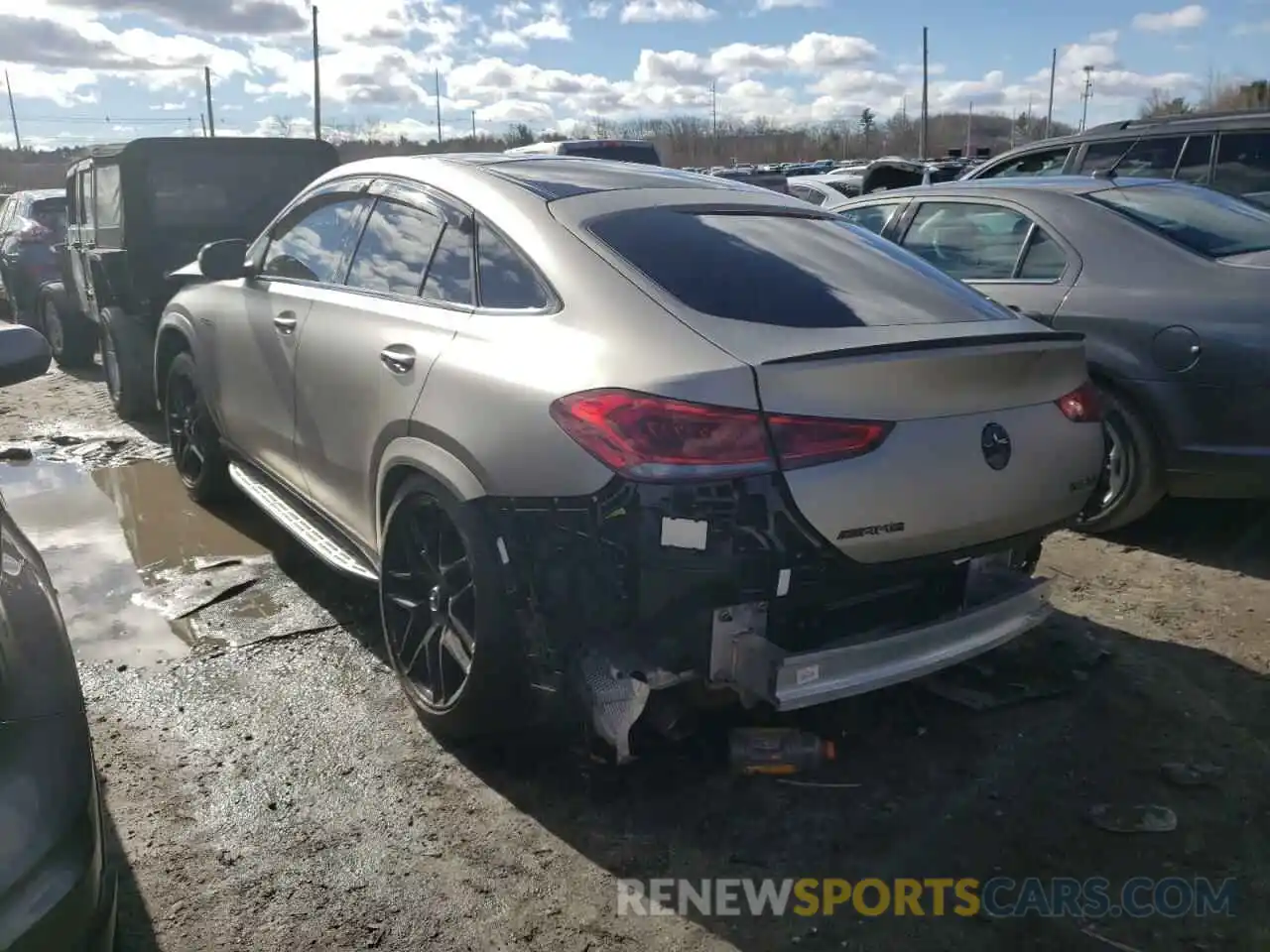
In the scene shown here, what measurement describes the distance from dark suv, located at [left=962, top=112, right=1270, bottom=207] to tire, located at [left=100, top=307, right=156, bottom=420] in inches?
233

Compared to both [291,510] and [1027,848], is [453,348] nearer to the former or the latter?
[291,510]

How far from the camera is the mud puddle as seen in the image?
4.12 meters

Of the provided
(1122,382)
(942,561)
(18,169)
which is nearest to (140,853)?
(942,561)

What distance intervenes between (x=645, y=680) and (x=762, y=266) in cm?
121

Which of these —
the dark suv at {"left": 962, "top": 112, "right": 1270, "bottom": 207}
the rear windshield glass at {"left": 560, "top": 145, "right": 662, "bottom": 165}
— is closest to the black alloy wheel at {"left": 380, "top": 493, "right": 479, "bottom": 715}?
the dark suv at {"left": 962, "top": 112, "right": 1270, "bottom": 207}

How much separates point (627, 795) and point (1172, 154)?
661cm

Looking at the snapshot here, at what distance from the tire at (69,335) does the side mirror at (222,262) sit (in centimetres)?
569

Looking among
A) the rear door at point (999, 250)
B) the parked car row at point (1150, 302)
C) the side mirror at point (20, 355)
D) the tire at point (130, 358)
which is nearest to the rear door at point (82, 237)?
the tire at point (130, 358)

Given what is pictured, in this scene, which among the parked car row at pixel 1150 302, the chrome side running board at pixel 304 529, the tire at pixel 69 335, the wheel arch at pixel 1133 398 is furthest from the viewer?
the tire at pixel 69 335

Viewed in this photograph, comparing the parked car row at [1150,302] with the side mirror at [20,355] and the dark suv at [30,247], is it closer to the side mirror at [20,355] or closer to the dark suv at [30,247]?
the side mirror at [20,355]

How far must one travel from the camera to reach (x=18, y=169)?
51.5 metres

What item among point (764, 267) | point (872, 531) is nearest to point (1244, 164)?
point (764, 267)

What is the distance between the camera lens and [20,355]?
2.96 m

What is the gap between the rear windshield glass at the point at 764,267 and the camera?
2.85 m
